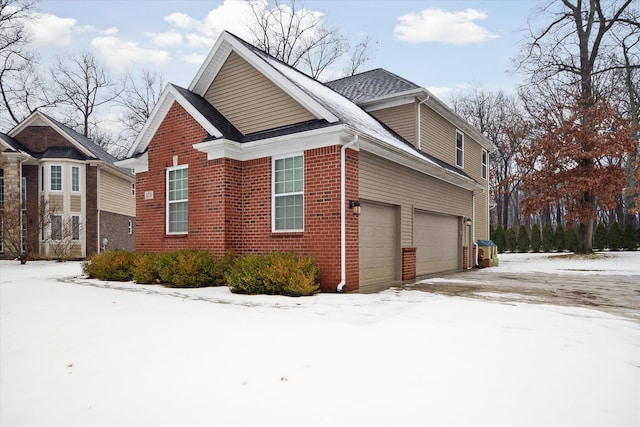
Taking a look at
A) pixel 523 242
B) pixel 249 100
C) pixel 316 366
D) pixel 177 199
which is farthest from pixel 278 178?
Answer: pixel 523 242

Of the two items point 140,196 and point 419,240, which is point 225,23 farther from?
point 419,240

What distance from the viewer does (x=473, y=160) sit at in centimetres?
1964

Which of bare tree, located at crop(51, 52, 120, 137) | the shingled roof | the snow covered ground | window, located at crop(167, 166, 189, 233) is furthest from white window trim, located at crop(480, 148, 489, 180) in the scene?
bare tree, located at crop(51, 52, 120, 137)

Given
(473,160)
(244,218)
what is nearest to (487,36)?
(473,160)

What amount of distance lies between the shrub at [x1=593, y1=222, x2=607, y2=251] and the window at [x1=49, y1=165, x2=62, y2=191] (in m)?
34.9

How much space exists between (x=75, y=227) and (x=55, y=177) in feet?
9.74

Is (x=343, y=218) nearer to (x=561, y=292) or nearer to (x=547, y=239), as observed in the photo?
(x=561, y=292)

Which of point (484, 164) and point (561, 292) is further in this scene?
point (484, 164)

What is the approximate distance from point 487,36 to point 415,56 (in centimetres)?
1012

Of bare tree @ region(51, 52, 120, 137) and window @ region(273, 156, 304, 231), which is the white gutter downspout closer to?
window @ region(273, 156, 304, 231)

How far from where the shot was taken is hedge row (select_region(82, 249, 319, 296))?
8336 millimetres

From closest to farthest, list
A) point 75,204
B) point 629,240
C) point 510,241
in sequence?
point 75,204 < point 629,240 < point 510,241

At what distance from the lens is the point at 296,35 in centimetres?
2895

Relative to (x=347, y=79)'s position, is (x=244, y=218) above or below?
below
